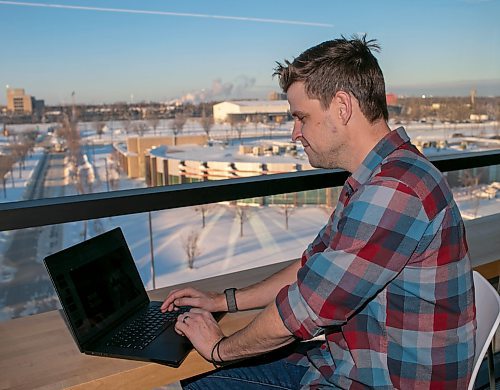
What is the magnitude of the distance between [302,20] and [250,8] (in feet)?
1.09

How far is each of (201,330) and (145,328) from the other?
0.63 ft

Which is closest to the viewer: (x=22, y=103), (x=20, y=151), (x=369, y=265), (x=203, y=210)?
(x=369, y=265)

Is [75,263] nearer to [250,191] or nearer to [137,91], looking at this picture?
[250,191]

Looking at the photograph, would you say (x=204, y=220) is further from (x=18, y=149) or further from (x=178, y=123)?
(x=18, y=149)

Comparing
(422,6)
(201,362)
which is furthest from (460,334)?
(422,6)

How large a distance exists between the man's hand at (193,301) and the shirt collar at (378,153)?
0.52 meters

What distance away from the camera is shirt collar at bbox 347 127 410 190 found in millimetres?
1034

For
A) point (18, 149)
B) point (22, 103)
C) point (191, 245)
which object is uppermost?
point (22, 103)

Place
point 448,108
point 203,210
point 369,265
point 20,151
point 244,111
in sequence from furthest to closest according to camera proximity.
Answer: point 448,108 → point 244,111 → point 20,151 → point 203,210 → point 369,265

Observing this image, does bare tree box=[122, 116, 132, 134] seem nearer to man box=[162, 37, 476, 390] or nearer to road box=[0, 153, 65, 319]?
road box=[0, 153, 65, 319]

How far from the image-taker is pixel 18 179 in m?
2.18

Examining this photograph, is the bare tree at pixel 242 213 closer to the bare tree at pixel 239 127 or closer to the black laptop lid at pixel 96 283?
the bare tree at pixel 239 127

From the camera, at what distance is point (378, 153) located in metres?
1.04

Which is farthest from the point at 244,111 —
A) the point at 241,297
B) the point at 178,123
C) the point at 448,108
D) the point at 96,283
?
the point at 96,283
